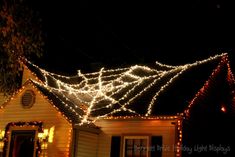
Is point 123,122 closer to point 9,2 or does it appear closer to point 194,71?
point 194,71

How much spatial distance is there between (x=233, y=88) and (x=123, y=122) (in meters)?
7.83

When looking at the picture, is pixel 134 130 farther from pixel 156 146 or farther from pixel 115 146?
pixel 156 146

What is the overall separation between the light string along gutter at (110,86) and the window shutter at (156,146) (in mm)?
1109

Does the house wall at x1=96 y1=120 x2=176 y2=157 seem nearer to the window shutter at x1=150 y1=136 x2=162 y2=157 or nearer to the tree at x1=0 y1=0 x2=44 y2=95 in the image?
the window shutter at x1=150 y1=136 x2=162 y2=157

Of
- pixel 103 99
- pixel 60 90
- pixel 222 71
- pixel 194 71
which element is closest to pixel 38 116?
pixel 60 90

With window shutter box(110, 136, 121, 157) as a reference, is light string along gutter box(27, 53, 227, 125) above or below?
above

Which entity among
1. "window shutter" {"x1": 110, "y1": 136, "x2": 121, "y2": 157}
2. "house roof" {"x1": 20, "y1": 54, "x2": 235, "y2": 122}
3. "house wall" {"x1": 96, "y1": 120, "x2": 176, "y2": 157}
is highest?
"house roof" {"x1": 20, "y1": 54, "x2": 235, "y2": 122}

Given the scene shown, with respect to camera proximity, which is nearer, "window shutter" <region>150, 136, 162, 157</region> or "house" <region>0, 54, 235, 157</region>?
"window shutter" <region>150, 136, 162, 157</region>

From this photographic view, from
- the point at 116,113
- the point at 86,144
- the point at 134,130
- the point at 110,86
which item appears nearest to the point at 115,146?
the point at 134,130

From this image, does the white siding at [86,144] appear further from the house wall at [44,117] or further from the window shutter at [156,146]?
the window shutter at [156,146]

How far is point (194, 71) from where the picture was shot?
19.3m

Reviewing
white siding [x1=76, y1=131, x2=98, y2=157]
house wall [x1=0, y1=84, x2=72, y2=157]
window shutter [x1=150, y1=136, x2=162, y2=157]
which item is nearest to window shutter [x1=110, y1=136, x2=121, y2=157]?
white siding [x1=76, y1=131, x2=98, y2=157]

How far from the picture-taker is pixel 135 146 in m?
17.2

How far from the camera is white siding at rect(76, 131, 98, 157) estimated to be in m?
17.5
